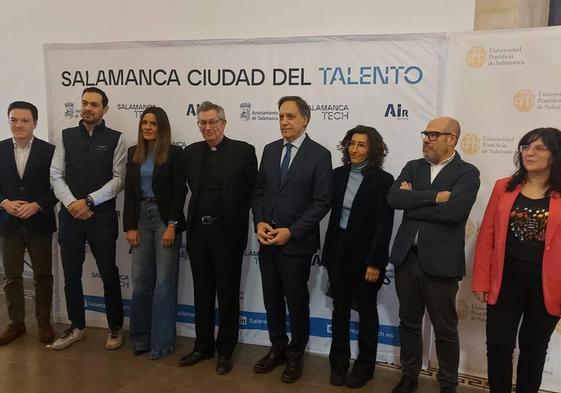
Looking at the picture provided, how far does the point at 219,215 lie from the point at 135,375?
1.15 m

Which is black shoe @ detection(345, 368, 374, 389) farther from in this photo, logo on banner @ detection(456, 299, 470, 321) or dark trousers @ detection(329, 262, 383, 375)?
logo on banner @ detection(456, 299, 470, 321)

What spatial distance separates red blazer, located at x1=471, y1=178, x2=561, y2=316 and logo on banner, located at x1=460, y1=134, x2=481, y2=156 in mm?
585

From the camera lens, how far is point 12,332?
11.6 ft

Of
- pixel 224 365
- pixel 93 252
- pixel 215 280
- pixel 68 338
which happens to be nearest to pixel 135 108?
pixel 93 252

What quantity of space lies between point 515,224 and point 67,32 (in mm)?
3700

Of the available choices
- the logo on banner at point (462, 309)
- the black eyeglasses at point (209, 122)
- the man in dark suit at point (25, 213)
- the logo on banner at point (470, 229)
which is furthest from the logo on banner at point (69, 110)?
the logo on banner at point (462, 309)

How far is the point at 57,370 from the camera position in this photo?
10.2 feet

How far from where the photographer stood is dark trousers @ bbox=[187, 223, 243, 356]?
9.84 feet

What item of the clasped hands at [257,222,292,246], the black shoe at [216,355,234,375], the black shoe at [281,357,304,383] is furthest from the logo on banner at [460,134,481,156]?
the black shoe at [216,355,234,375]

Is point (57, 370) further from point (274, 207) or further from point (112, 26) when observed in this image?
point (112, 26)

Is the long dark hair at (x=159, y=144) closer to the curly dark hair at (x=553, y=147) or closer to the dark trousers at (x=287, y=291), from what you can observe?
the dark trousers at (x=287, y=291)

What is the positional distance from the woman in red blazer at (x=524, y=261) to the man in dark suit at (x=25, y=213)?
2882 millimetres

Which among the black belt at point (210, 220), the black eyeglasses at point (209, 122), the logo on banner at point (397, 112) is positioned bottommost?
the black belt at point (210, 220)

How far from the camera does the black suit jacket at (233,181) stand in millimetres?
2961
